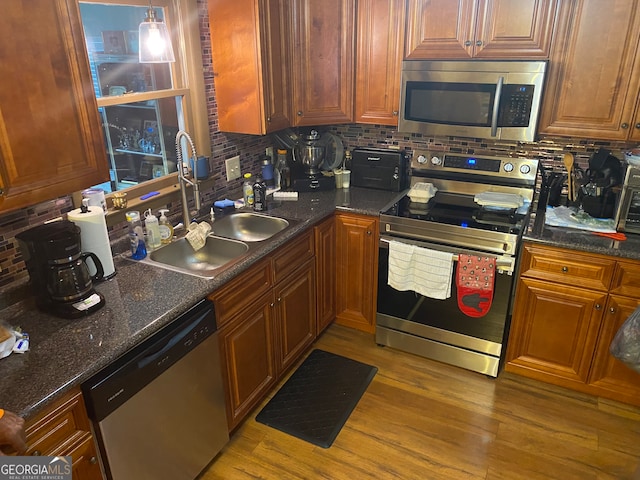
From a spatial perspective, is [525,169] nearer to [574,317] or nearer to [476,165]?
[476,165]

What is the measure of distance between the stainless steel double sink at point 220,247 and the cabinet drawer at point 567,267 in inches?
49.0

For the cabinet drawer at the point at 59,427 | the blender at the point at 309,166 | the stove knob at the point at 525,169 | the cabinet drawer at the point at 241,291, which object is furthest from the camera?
the blender at the point at 309,166

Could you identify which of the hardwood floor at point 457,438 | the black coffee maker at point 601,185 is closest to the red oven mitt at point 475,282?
the hardwood floor at point 457,438

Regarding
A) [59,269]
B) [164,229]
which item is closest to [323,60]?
[164,229]

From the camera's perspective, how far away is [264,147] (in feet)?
10.4

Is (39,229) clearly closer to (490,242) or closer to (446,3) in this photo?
(490,242)

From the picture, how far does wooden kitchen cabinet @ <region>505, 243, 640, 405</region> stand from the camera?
7.54 feet

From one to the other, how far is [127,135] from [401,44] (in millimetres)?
1551

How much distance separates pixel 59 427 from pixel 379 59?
2363 millimetres

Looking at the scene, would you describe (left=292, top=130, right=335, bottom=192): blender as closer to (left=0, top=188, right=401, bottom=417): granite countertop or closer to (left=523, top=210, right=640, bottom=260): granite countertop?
(left=0, top=188, right=401, bottom=417): granite countertop

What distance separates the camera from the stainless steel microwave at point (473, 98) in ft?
7.99

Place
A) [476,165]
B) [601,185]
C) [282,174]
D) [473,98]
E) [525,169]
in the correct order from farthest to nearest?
[282,174] → [476,165] → [525,169] → [473,98] → [601,185]

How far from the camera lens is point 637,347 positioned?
6.61 ft

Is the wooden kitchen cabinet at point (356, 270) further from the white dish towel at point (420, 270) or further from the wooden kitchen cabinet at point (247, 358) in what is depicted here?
the wooden kitchen cabinet at point (247, 358)
